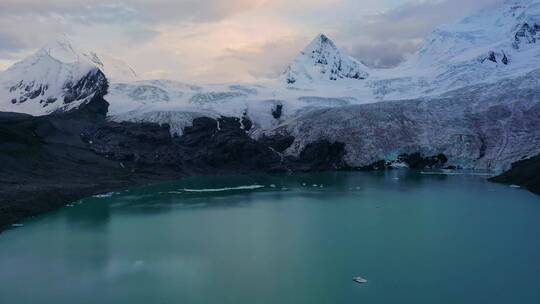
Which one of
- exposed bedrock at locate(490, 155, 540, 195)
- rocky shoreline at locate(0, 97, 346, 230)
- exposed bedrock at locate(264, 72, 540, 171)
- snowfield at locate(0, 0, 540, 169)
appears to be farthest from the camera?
snowfield at locate(0, 0, 540, 169)

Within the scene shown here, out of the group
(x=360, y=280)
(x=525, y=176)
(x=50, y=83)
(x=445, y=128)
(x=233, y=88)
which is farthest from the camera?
(x=233, y=88)

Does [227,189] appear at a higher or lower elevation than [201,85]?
lower

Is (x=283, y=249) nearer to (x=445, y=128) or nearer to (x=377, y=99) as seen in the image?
(x=445, y=128)

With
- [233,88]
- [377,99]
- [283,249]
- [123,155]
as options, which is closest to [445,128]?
[377,99]

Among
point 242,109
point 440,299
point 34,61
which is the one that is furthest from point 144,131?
point 440,299

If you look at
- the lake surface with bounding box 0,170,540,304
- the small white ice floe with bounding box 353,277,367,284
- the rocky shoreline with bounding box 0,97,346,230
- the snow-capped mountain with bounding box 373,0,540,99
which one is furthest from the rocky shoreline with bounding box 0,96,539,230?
the snow-capped mountain with bounding box 373,0,540,99

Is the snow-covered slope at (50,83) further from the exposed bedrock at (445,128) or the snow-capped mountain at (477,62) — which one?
the snow-capped mountain at (477,62)

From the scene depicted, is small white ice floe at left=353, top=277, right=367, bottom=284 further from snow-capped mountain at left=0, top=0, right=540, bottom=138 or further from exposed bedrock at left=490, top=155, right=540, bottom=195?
snow-capped mountain at left=0, top=0, right=540, bottom=138

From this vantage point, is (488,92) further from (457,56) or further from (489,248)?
(489,248)
